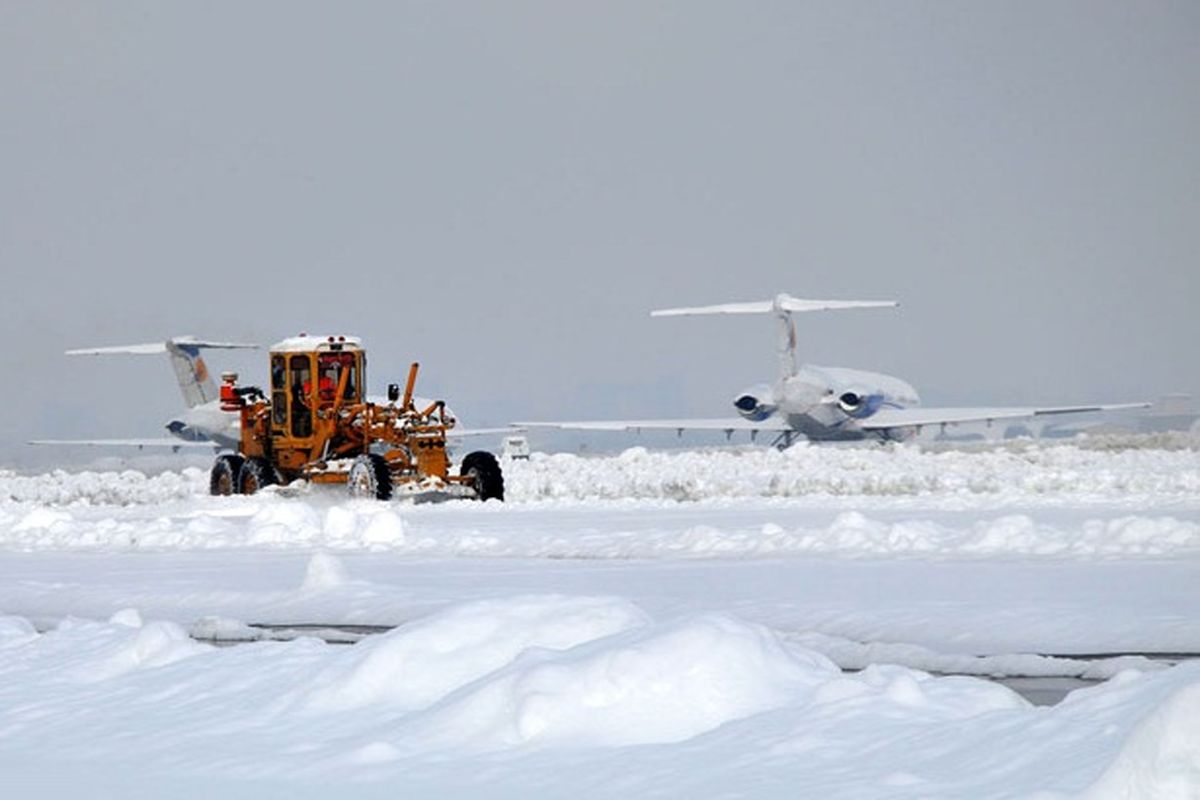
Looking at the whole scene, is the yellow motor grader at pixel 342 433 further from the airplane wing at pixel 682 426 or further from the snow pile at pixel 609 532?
the airplane wing at pixel 682 426

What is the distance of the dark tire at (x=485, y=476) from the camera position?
27.7 meters

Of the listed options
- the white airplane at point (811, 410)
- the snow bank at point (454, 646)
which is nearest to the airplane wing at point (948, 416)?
the white airplane at point (811, 410)

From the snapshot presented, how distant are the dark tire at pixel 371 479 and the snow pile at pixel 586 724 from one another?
16.3 meters

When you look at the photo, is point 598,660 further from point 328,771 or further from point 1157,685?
point 1157,685

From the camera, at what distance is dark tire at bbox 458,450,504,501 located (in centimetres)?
2766

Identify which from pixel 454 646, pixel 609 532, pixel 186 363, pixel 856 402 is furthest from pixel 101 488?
pixel 454 646

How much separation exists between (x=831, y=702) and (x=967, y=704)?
0.54 meters

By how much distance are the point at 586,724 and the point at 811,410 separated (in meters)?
46.0

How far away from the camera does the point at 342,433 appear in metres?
28.0

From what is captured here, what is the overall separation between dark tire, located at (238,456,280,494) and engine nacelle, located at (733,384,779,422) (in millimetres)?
26451

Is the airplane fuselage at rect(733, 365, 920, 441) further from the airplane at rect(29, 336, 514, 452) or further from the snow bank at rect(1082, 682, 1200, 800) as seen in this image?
the snow bank at rect(1082, 682, 1200, 800)

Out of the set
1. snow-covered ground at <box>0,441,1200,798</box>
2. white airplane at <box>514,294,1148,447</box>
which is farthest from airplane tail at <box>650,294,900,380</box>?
snow-covered ground at <box>0,441,1200,798</box>

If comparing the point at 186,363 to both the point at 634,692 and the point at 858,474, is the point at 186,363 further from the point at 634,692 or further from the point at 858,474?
the point at 634,692

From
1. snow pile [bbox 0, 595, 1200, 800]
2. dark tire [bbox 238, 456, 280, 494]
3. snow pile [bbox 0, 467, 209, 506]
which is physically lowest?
snow pile [bbox 0, 467, 209, 506]
